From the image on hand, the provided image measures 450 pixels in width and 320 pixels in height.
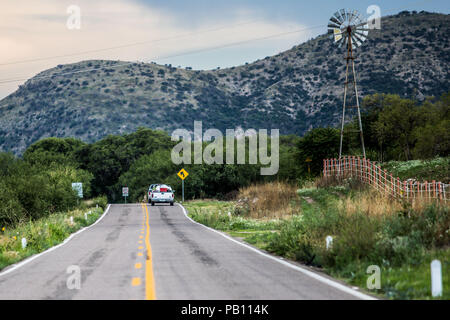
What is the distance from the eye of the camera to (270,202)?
3200 cm

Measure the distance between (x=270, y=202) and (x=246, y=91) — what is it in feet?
438

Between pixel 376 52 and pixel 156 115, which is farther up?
pixel 376 52

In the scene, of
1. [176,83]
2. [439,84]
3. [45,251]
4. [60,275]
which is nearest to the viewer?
[60,275]

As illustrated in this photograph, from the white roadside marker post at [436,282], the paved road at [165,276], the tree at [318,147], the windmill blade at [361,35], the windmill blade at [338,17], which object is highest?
the windmill blade at [338,17]

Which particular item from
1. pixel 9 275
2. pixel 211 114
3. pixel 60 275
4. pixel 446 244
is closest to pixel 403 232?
pixel 446 244

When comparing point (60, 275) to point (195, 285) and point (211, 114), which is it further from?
point (211, 114)

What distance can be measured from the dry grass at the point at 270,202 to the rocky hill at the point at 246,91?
83581 millimetres

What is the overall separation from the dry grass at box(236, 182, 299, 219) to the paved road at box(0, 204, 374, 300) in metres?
12.2

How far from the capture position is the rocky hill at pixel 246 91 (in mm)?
129875

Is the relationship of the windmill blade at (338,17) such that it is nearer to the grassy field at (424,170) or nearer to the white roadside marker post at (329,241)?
the grassy field at (424,170)

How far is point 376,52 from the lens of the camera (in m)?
144

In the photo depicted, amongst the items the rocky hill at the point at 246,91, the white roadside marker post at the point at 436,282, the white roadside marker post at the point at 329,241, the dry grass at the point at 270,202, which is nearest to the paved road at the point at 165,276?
the white roadside marker post at the point at 329,241

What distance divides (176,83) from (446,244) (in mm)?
167608

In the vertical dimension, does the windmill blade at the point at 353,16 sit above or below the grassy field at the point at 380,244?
above
